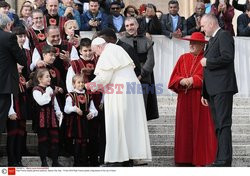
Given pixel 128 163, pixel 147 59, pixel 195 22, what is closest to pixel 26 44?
pixel 147 59

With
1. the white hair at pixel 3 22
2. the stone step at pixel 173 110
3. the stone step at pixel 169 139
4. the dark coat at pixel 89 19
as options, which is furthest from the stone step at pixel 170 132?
the dark coat at pixel 89 19

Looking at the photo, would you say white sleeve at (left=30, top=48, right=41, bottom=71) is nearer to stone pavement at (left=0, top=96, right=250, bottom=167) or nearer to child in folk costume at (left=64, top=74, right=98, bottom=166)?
child in folk costume at (left=64, top=74, right=98, bottom=166)

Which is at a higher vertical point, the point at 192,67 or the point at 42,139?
the point at 192,67

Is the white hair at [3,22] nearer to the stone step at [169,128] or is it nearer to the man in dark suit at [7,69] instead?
the man in dark suit at [7,69]

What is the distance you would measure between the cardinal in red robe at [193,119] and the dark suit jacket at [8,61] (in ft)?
8.64

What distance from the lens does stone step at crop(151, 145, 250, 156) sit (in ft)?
43.4

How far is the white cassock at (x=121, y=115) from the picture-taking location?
1158 cm

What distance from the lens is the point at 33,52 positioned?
1312 cm

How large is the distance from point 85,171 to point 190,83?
3460 millimetres

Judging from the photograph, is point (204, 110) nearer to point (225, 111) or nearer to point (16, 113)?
point (225, 111)

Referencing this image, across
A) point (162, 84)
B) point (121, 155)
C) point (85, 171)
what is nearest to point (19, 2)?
point (162, 84)

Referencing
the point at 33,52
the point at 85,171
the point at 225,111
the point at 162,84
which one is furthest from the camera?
the point at 162,84

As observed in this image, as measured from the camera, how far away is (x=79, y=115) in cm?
1243

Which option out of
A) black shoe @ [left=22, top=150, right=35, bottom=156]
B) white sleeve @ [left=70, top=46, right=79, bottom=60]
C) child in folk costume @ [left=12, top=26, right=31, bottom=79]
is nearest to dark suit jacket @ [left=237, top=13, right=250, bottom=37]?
white sleeve @ [left=70, top=46, right=79, bottom=60]
